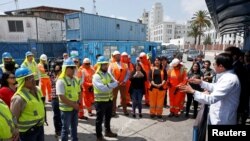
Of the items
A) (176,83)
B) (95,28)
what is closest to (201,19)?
(95,28)

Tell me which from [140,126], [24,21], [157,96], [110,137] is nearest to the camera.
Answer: [110,137]

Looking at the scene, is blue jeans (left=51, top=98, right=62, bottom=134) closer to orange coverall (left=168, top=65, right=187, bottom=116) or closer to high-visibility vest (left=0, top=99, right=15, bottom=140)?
high-visibility vest (left=0, top=99, right=15, bottom=140)

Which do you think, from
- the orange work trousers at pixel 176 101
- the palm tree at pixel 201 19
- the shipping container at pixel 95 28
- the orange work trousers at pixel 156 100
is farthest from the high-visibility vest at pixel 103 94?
the palm tree at pixel 201 19

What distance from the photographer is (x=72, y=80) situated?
3.79 m

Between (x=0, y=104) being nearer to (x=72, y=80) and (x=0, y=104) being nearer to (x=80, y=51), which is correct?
(x=72, y=80)

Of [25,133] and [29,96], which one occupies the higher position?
[29,96]

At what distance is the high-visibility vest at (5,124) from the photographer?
6.53 ft

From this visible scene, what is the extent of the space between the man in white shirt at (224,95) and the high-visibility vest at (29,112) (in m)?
2.10

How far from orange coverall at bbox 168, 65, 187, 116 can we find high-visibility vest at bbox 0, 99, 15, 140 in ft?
15.4

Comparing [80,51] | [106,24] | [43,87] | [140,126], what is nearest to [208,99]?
[140,126]

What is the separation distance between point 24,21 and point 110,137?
2063cm

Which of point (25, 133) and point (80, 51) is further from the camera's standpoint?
point (80, 51)

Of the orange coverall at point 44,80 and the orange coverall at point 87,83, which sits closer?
the orange coverall at point 87,83

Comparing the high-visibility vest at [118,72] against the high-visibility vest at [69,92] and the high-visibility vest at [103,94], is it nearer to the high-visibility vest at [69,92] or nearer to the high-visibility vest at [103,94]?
the high-visibility vest at [103,94]
